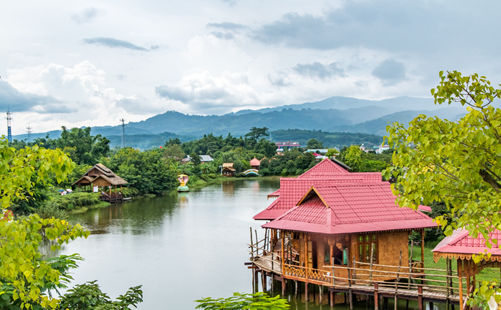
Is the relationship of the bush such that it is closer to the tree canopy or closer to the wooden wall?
the wooden wall

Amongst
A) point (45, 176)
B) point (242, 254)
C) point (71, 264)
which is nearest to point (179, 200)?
point (242, 254)

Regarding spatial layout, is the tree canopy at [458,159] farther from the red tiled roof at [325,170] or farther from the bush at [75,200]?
the bush at [75,200]

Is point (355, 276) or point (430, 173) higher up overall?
point (430, 173)

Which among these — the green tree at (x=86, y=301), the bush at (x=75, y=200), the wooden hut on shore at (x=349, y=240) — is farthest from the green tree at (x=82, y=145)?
the green tree at (x=86, y=301)

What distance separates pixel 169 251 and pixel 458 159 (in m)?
18.6

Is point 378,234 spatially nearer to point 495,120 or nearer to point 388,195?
point 388,195

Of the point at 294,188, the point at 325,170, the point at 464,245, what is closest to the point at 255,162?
the point at 325,170

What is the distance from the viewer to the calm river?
53.0 ft

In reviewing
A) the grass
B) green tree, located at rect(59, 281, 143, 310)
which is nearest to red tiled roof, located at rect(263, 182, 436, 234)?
the grass

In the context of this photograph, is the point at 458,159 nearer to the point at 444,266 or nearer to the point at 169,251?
the point at 444,266

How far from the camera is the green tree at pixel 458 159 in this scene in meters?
4.27

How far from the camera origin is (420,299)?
12.1 meters

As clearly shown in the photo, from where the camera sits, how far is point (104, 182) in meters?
41.8

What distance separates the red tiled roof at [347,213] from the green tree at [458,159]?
28.0 feet
